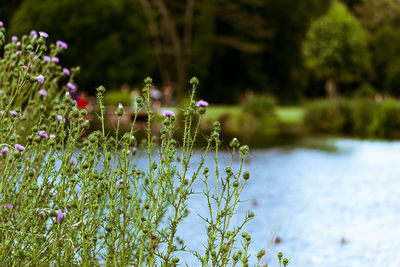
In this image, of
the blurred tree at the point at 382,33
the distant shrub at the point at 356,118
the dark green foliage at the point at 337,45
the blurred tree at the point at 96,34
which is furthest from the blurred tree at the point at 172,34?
the blurred tree at the point at 382,33

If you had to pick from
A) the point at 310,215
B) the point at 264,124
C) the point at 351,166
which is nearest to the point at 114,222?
the point at 310,215

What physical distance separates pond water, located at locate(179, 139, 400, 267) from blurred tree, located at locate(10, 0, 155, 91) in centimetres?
1909

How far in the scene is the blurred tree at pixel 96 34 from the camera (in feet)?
105

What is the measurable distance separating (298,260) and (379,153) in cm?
1014

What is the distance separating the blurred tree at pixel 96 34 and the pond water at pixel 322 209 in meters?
19.1

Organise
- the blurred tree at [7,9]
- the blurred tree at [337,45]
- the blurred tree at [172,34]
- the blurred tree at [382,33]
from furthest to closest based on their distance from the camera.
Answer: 1. the blurred tree at [382,33]
2. the blurred tree at [172,34]
3. the blurred tree at [7,9]
4. the blurred tree at [337,45]

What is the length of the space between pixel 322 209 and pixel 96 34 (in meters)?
26.5

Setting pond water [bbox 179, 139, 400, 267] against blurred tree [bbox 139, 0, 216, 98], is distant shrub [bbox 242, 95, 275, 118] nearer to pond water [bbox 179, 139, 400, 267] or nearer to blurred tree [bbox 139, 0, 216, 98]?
pond water [bbox 179, 139, 400, 267]

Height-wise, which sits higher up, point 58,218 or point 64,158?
point 64,158

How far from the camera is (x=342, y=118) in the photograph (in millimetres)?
22297

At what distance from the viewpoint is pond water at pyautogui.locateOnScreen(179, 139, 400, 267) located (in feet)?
20.5

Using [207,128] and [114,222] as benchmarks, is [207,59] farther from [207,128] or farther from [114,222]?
[114,222]

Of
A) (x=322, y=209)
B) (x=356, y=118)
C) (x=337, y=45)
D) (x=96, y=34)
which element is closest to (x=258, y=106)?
(x=337, y=45)

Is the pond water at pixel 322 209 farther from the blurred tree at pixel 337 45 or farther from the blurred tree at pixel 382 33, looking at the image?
the blurred tree at pixel 382 33
